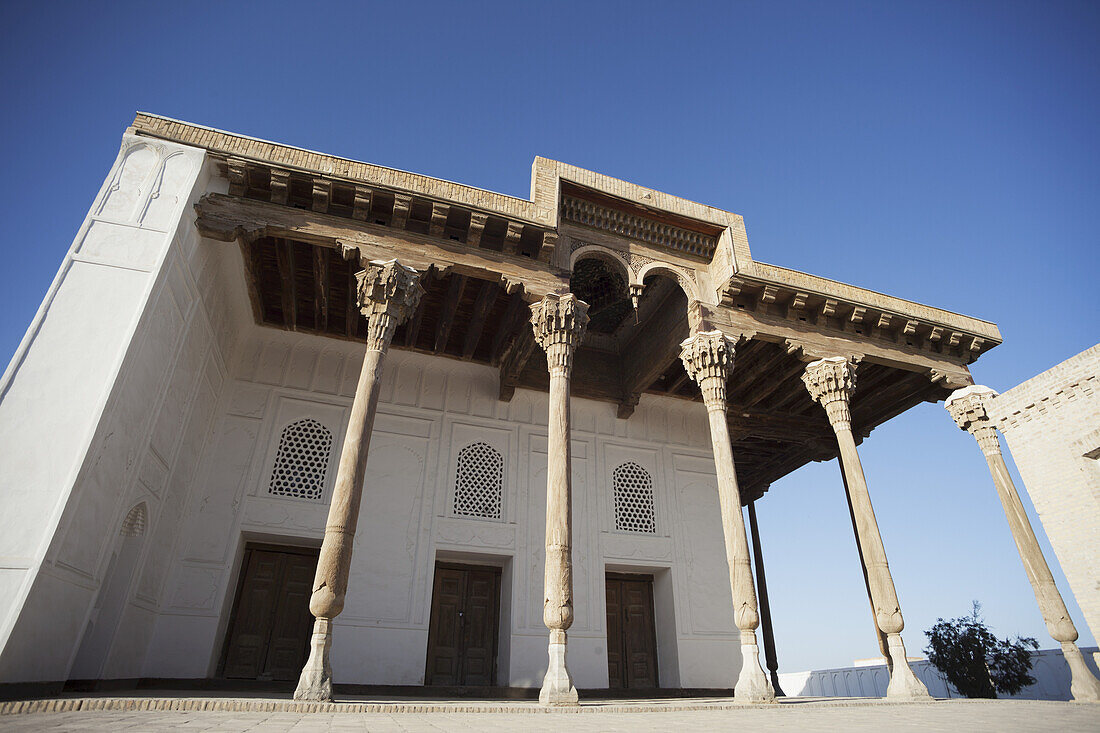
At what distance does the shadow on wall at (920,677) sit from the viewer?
13906 mm

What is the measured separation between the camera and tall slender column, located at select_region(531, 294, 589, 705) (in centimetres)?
627

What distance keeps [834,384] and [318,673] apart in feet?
26.9

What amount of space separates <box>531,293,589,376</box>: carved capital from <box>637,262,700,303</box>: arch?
168 cm

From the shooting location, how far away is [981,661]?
44.4ft

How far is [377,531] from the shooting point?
959cm

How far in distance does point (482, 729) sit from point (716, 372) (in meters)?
6.42

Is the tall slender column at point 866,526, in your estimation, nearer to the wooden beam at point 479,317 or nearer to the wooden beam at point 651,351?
the wooden beam at point 651,351

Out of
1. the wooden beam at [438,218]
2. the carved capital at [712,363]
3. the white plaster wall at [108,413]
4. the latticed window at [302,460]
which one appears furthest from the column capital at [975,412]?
the white plaster wall at [108,413]

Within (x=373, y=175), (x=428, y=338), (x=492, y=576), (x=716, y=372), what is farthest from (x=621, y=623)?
(x=373, y=175)

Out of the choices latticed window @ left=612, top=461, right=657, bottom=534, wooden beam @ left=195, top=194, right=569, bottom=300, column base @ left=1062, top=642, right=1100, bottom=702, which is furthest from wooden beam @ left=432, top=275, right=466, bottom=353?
column base @ left=1062, top=642, right=1100, bottom=702

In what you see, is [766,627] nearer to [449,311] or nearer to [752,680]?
[752,680]

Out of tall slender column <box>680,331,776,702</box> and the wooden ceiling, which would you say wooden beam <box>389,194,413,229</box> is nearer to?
the wooden ceiling

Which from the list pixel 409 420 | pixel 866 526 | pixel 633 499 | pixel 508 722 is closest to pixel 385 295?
pixel 409 420

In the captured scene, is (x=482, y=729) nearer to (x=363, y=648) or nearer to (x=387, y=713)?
(x=387, y=713)
